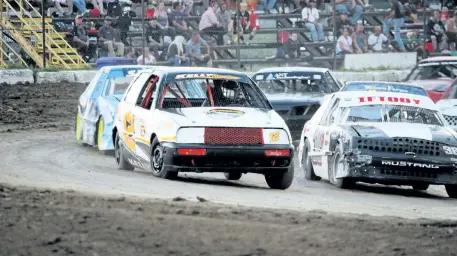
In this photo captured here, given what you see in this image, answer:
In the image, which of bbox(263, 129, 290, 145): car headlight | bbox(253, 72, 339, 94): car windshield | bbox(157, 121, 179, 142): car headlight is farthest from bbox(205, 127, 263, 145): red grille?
bbox(253, 72, 339, 94): car windshield

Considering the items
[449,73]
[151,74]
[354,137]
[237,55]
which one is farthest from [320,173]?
[237,55]

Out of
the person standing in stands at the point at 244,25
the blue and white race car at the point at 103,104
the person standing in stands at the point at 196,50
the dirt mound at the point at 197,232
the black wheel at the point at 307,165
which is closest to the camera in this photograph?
the dirt mound at the point at 197,232

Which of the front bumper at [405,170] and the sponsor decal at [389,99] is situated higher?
the sponsor decal at [389,99]

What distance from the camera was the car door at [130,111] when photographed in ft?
49.0

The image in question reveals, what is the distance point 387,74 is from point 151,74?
57.5ft

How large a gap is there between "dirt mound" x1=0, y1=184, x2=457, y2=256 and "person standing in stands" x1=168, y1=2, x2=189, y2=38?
2060cm

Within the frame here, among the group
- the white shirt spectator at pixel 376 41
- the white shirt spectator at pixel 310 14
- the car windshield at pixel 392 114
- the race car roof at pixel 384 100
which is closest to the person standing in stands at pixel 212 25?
the white shirt spectator at pixel 310 14

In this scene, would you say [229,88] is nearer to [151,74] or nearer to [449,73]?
[151,74]

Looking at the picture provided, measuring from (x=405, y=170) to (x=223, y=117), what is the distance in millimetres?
2113

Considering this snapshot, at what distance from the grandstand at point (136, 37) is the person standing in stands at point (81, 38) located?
0.35 ft

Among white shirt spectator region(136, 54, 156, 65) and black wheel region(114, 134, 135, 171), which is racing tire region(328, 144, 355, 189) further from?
white shirt spectator region(136, 54, 156, 65)

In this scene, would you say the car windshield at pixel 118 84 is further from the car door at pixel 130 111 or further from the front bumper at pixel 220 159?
the front bumper at pixel 220 159

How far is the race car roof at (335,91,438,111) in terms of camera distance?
1500cm

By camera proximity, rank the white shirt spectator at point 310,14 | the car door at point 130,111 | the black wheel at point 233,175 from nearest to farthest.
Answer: the car door at point 130,111, the black wheel at point 233,175, the white shirt spectator at point 310,14
